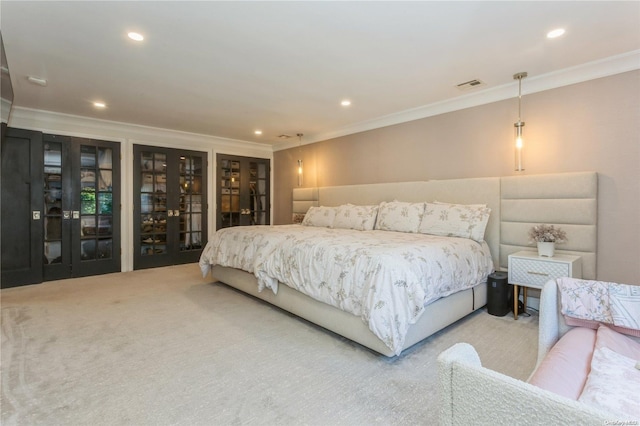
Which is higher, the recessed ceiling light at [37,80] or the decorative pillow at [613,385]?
the recessed ceiling light at [37,80]

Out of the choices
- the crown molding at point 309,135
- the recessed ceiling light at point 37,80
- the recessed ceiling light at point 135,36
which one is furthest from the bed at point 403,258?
the recessed ceiling light at point 37,80

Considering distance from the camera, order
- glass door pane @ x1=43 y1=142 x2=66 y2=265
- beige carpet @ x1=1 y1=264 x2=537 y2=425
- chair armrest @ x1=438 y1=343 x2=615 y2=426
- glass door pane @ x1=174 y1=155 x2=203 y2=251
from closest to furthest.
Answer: chair armrest @ x1=438 y1=343 x2=615 y2=426, beige carpet @ x1=1 y1=264 x2=537 y2=425, glass door pane @ x1=43 y1=142 x2=66 y2=265, glass door pane @ x1=174 y1=155 x2=203 y2=251

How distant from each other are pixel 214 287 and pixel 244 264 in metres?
0.93

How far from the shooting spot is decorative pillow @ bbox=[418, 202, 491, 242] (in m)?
3.29

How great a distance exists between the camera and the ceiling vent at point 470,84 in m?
3.33

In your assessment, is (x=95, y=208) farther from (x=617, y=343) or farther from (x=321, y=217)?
(x=617, y=343)

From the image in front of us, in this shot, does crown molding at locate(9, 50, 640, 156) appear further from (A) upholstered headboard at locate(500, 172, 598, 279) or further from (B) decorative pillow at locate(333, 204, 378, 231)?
(B) decorative pillow at locate(333, 204, 378, 231)

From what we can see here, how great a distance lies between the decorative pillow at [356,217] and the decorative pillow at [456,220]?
0.78m

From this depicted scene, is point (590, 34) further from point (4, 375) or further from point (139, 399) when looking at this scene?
point (4, 375)

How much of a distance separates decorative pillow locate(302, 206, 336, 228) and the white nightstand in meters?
2.47

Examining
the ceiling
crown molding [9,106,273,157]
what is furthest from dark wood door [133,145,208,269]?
the ceiling

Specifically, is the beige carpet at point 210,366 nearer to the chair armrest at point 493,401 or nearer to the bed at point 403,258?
the bed at point 403,258

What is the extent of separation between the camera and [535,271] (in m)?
2.84

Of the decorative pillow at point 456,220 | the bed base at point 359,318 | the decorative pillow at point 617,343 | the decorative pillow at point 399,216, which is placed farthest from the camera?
the decorative pillow at point 399,216
